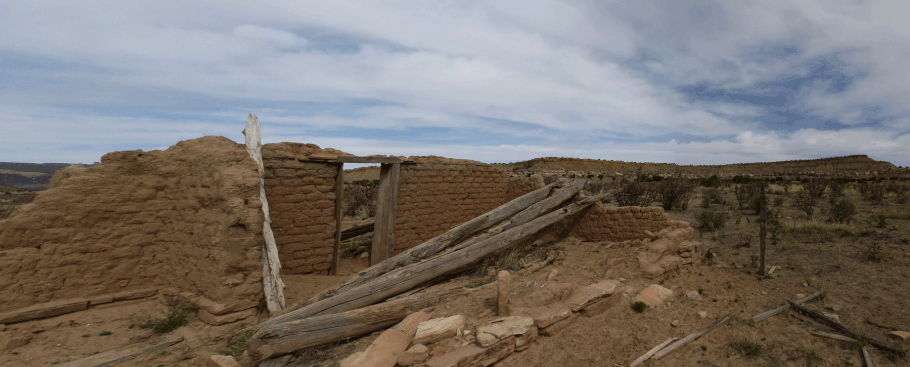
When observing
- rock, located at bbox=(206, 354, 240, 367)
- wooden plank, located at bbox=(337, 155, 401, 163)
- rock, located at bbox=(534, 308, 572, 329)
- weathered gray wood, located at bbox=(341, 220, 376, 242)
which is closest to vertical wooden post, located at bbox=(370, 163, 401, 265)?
wooden plank, located at bbox=(337, 155, 401, 163)

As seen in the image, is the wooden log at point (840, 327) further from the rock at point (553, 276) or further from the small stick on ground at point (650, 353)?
the rock at point (553, 276)

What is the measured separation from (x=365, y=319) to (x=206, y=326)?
1952mm

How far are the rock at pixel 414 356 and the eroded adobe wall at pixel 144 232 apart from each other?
2.26m

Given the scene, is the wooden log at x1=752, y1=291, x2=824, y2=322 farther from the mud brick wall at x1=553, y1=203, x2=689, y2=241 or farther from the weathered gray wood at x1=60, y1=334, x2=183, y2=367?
the weathered gray wood at x1=60, y1=334, x2=183, y2=367

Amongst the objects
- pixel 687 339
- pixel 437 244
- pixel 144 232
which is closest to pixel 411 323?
pixel 437 244

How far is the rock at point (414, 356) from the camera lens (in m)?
3.65

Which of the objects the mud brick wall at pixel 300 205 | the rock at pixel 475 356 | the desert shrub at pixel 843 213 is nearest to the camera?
the rock at pixel 475 356

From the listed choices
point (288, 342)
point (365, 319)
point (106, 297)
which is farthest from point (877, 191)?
point (106, 297)

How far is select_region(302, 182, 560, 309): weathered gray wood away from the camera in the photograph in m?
5.15

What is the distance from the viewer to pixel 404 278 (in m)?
5.23

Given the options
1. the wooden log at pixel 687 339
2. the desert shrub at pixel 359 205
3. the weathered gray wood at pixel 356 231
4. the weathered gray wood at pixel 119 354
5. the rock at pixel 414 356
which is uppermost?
the desert shrub at pixel 359 205

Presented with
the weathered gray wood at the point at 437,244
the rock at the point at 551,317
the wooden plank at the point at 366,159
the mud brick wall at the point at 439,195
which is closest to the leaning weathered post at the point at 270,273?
the weathered gray wood at the point at 437,244

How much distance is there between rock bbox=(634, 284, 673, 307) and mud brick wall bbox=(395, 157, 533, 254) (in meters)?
4.44

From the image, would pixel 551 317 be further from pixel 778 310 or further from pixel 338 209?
pixel 338 209
